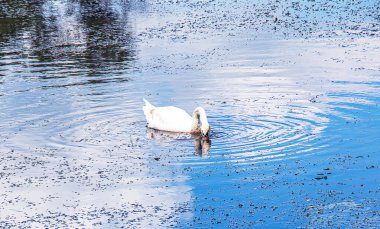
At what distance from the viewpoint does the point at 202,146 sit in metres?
17.0

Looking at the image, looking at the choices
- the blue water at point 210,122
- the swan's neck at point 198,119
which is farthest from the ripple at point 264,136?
the swan's neck at point 198,119

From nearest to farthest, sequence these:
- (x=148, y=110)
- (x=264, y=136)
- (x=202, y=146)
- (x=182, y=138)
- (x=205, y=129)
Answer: (x=202, y=146) < (x=264, y=136) < (x=205, y=129) < (x=182, y=138) < (x=148, y=110)

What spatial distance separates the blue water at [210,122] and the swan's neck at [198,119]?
0.36 metres

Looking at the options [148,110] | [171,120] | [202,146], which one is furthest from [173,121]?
[202,146]

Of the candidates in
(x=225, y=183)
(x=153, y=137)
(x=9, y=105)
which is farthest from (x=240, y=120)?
(x=9, y=105)

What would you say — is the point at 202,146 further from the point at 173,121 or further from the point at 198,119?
the point at 173,121

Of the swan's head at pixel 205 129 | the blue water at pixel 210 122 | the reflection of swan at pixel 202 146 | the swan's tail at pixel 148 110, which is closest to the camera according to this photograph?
the blue water at pixel 210 122

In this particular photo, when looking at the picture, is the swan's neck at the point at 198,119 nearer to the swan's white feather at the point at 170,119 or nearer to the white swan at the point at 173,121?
the white swan at the point at 173,121

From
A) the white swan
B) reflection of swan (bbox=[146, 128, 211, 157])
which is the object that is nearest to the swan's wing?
the white swan

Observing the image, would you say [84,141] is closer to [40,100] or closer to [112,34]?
[40,100]

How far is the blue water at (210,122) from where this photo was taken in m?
13.0

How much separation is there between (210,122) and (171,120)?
0.85 meters

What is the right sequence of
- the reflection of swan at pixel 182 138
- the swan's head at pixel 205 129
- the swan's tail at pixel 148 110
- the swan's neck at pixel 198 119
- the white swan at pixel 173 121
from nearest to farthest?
the reflection of swan at pixel 182 138
the swan's head at pixel 205 129
the swan's neck at pixel 198 119
the white swan at pixel 173 121
the swan's tail at pixel 148 110

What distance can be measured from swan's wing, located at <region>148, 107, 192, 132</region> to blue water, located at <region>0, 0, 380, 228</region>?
196mm
